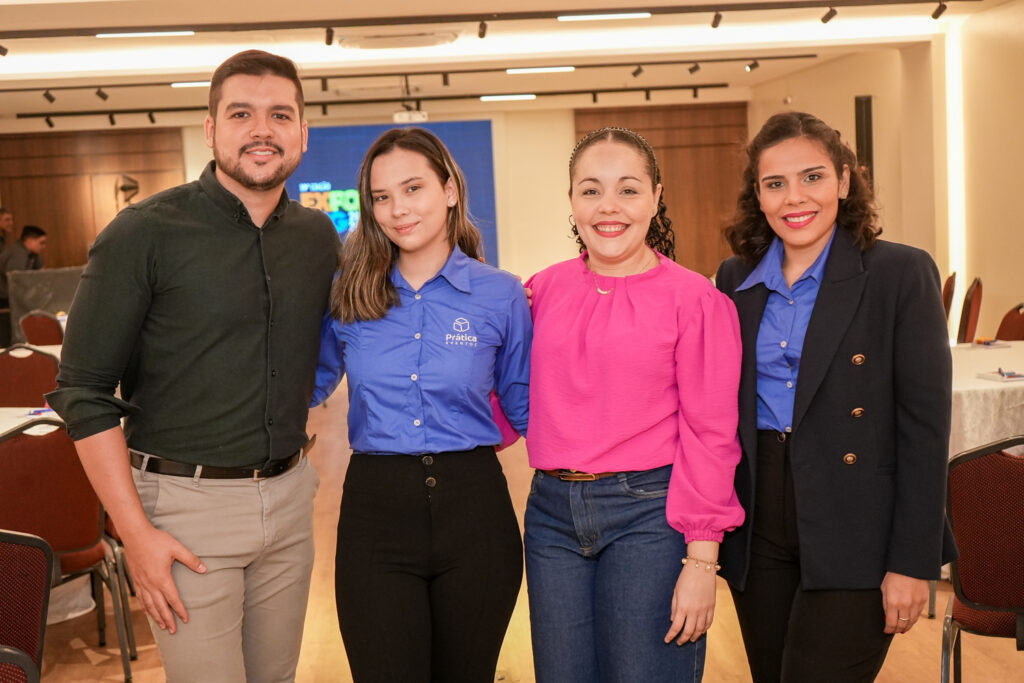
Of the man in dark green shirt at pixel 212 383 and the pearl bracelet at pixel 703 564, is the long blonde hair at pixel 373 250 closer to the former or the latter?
the man in dark green shirt at pixel 212 383

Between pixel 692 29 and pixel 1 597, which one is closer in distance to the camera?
pixel 1 597

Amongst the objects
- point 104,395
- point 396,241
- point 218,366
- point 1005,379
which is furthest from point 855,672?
point 1005,379

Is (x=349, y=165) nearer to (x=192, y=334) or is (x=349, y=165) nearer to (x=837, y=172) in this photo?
(x=192, y=334)

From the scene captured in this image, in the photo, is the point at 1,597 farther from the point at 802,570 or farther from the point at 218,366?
the point at 802,570

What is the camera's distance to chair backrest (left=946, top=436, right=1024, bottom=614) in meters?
2.66

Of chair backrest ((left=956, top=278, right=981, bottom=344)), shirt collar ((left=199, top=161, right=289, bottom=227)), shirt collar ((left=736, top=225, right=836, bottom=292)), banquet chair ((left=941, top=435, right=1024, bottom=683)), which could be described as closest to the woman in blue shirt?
shirt collar ((left=199, top=161, right=289, bottom=227))

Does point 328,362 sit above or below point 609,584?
above

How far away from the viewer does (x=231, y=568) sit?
2.18m

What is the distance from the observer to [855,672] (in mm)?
2061

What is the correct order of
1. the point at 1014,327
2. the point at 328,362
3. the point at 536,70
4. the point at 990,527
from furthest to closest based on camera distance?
the point at 536,70
the point at 1014,327
the point at 990,527
the point at 328,362

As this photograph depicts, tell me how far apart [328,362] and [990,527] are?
6.23ft

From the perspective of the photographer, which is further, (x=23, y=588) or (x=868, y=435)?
(x=23, y=588)

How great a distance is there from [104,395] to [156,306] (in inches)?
9.0

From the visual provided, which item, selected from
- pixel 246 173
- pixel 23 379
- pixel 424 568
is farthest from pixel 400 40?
pixel 424 568
